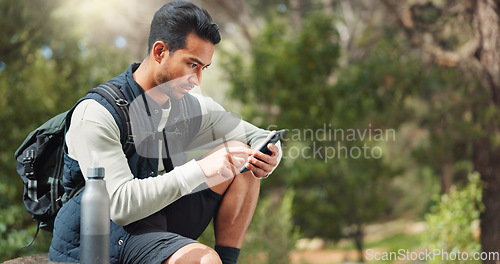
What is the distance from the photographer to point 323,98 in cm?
710

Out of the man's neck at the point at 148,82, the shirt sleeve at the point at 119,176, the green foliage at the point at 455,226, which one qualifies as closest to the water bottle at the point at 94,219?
the shirt sleeve at the point at 119,176

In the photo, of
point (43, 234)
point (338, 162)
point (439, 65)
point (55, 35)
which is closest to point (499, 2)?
point (439, 65)

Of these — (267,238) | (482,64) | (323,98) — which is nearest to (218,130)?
(267,238)

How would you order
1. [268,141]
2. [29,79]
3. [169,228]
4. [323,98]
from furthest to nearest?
1. [323,98]
2. [29,79]
3. [169,228]
4. [268,141]

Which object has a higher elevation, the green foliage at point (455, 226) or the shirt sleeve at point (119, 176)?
the green foliage at point (455, 226)

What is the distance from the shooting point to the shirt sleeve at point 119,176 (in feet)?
5.46

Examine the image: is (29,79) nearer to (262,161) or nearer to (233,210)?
(233,210)

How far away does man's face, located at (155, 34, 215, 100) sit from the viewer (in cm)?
192

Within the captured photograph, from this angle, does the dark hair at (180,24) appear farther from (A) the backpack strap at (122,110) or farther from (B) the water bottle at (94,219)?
(B) the water bottle at (94,219)

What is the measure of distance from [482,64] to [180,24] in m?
4.69

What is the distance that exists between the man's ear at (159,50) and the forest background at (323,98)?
2.01 m

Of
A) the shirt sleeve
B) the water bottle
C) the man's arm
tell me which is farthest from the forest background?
the water bottle

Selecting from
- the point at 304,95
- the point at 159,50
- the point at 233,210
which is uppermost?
the point at 304,95

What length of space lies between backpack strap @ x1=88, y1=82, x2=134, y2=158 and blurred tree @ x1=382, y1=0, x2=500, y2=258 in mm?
4643
